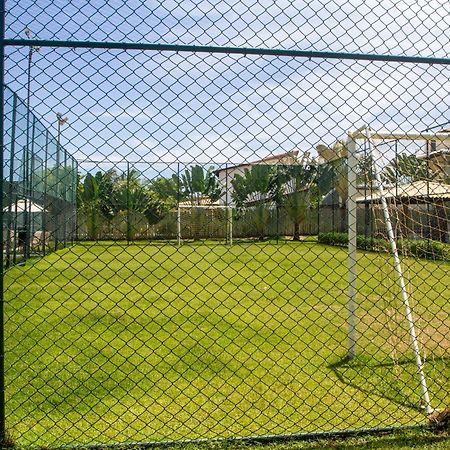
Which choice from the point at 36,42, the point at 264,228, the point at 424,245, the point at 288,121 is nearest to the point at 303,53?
the point at 288,121

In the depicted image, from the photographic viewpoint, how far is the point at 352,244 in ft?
13.9

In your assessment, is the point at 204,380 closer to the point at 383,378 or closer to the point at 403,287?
the point at 383,378

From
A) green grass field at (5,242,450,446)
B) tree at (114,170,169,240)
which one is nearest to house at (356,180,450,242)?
green grass field at (5,242,450,446)

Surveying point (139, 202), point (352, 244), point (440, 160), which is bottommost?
point (352, 244)

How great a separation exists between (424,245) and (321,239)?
503 inches

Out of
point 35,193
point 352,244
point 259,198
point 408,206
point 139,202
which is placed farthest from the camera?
point 259,198

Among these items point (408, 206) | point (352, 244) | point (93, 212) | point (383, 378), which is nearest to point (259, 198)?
point (93, 212)

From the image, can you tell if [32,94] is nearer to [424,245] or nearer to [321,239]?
[424,245]

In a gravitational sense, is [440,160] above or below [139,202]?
below

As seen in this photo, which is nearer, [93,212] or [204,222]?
[93,212]

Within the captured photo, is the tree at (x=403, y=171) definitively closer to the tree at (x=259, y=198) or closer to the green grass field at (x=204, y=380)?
the green grass field at (x=204, y=380)

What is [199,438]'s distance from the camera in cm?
247

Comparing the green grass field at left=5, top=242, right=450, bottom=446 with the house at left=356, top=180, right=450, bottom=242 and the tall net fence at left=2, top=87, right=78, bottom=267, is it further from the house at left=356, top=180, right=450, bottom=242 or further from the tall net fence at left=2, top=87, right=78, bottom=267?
the tall net fence at left=2, top=87, right=78, bottom=267

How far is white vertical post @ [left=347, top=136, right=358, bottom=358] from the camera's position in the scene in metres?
3.86
